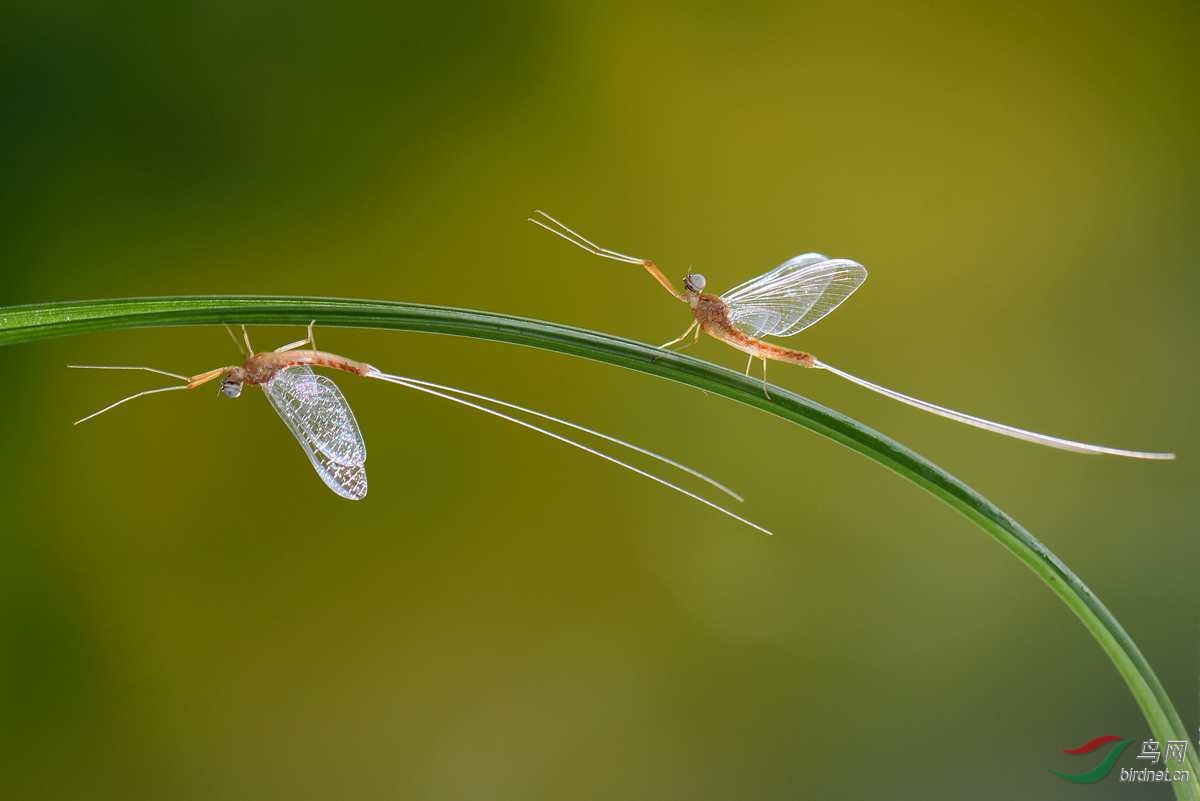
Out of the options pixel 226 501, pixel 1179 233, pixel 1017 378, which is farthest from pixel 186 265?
pixel 1179 233

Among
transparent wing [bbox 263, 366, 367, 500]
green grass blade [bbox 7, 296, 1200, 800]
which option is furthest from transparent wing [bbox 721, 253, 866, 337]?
transparent wing [bbox 263, 366, 367, 500]

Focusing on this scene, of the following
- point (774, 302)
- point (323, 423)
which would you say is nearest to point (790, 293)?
point (774, 302)

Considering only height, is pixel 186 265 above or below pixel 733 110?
below

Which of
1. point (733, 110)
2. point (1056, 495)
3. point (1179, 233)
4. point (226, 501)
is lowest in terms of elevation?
point (226, 501)

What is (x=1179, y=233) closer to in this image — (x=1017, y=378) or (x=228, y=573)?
(x=1017, y=378)

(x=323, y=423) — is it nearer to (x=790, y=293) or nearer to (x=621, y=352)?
(x=621, y=352)

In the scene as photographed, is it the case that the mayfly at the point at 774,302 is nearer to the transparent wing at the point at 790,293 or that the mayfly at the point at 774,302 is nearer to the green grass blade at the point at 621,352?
the transparent wing at the point at 790,293
